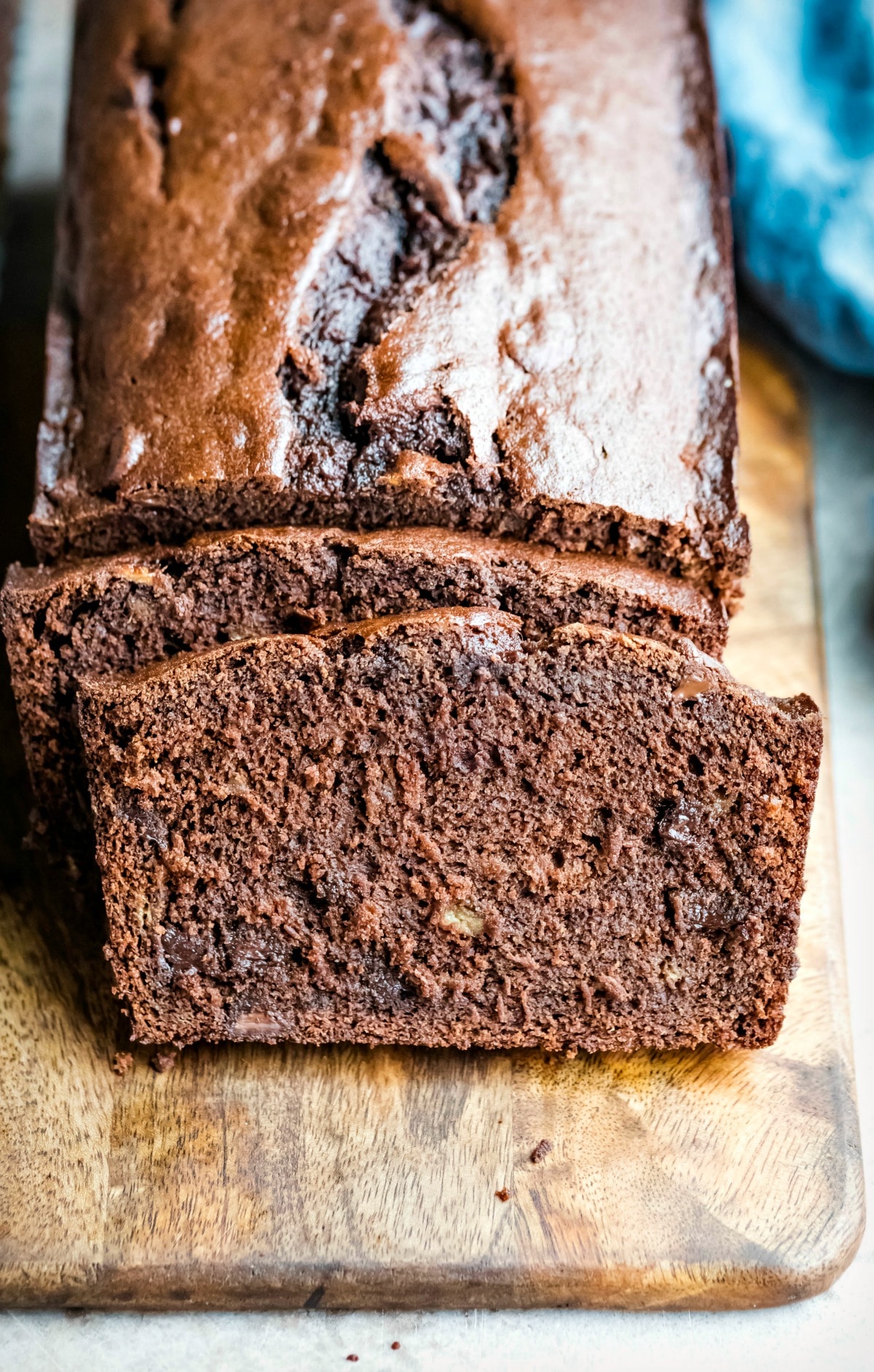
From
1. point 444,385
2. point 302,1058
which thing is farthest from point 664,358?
point 302,1058

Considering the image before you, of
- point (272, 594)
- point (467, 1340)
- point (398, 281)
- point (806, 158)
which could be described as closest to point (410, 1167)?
point (467, 1340)

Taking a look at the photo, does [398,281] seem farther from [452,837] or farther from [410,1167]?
[410,1167]

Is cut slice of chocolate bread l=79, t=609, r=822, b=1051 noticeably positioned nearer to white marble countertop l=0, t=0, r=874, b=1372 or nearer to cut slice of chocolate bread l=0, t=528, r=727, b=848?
cut slice of chocolate bread l=0, t=528, r=727, b=848

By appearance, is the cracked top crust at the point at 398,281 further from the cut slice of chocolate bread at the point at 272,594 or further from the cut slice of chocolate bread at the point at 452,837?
the cut slice of chocolate bread at the point at 452,837

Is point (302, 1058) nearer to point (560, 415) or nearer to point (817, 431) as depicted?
point (560, 415)

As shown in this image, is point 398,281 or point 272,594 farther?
point 398,281

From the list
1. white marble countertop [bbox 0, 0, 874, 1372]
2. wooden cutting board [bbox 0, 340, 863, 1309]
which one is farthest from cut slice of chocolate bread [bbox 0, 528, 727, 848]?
white marble countertop [bbox 0, 0, 874, 1372]
